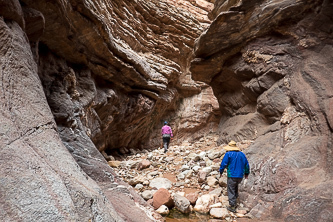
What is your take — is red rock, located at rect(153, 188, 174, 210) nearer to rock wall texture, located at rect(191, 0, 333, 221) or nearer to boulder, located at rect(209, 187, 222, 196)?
boulder, located at rect(209, 187, 222, 196)

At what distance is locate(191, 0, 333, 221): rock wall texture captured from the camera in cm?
389

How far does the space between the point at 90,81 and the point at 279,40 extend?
6.33 metres

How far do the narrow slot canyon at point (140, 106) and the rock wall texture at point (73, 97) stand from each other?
19mm

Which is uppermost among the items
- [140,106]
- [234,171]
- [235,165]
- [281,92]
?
[281,92]

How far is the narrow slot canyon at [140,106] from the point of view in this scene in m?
2.30

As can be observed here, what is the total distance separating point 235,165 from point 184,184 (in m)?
1.52

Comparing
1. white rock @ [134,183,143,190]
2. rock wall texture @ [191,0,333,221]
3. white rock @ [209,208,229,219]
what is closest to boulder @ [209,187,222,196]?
rock wall texture @ [191,0,333,221]

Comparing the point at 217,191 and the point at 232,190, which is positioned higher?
the point at 232,190

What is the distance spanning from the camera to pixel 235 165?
14.3 feet

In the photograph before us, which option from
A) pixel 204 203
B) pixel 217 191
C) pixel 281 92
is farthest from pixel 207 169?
pixel 281 92

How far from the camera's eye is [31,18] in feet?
12.1

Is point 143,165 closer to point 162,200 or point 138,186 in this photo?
point 138,186

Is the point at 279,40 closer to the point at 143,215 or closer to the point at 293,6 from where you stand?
the point at 293,6

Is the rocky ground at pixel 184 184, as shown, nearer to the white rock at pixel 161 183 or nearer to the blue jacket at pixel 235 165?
the white rock at pixel 161 183
